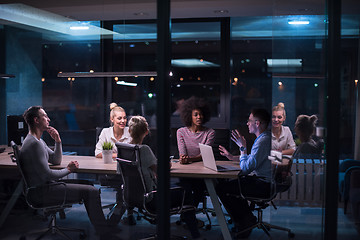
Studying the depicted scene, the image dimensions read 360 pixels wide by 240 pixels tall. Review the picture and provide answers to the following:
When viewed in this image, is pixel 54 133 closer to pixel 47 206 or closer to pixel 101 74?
pixel 47 206

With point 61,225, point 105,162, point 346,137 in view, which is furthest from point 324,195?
point 61,225

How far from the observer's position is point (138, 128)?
440 centimetres

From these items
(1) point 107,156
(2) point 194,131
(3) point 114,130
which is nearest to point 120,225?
(1) point 107,156

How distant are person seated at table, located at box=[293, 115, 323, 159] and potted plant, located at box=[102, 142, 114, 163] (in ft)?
7.23

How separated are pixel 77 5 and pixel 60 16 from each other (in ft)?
1.55

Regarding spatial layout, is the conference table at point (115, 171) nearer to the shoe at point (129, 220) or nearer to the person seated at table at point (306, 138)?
the shoe at point (129, 220)

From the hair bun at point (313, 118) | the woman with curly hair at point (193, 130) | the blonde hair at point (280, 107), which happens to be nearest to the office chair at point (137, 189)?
the woman with curly hair at point (193, 130)

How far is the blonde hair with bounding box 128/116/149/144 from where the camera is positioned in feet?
14.1

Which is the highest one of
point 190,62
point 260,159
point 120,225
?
point 190,62

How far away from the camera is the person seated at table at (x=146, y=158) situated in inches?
160

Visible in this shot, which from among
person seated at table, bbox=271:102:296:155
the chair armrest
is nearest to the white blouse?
person seated at table, bbox=271:102:296:155

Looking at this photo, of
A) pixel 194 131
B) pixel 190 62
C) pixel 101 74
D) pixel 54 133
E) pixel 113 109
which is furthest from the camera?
pixel 190 62

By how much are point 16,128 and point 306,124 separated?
324cm

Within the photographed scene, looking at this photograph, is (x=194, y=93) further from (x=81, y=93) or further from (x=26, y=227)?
(x=26, y=227)
